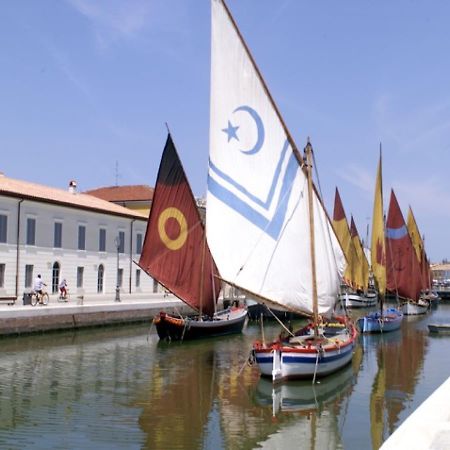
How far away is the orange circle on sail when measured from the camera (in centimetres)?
3344

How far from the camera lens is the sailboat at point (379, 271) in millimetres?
37688

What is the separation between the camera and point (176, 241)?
33.6m

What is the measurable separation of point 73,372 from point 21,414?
20.7ft

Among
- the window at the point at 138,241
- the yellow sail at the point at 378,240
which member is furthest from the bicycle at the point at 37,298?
the yellow sail at the point at 378,240

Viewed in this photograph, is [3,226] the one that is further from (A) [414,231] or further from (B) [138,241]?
(A) [414,231]

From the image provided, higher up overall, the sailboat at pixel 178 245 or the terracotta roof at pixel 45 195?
the terracotta roof at pixel 45 195

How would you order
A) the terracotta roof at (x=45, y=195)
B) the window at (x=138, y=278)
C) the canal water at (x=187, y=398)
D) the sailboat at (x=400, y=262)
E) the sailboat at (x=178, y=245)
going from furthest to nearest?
the window at (x=138, y=278) < the sailboat at (x=400, y=262) < the terracotta roof at (x=45, y=195) < the sailboat at (x=178, y=245) < the canal water at (x=187, y=398)

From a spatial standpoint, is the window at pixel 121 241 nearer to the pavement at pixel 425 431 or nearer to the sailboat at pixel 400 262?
the sailboat at pixel 400 262

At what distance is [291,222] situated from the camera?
2125 centimetres

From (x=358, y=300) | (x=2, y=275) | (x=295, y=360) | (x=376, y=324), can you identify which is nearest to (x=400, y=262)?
(x=358, y=300)

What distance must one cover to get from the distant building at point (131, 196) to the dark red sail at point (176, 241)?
111 ft

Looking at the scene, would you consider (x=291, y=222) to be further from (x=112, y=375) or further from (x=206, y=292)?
(x=206, y=292)

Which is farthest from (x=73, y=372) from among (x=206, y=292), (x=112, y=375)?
(x=206, y=292)

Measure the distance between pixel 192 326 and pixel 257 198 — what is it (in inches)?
514
